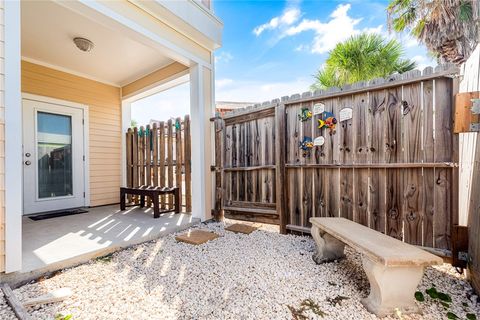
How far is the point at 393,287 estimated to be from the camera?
56.6 inches

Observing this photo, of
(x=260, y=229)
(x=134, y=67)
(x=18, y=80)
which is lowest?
(x=260, y=229)

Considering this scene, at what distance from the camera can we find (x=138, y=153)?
4.93m

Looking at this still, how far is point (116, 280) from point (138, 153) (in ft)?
11.3

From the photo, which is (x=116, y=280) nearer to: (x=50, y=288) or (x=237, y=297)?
(x=50, y=288)

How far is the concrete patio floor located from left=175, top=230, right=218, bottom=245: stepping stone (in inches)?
12.0

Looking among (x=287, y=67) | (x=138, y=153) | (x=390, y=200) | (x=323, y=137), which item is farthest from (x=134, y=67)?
(x=287, y=67)

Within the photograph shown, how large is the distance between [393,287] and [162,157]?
158 inches

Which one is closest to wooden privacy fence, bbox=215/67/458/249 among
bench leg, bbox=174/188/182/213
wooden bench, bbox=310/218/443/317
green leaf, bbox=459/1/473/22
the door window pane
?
wooden bench, bbox=310/218/443/317

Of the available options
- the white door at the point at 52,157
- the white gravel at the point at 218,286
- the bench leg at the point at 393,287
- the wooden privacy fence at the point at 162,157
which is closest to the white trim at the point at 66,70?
the white door at the point at 52,157

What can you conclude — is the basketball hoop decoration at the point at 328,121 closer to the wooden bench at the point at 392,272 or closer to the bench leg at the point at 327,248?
the bench leg at the point at 327,248

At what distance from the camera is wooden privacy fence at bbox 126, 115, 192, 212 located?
4062mm

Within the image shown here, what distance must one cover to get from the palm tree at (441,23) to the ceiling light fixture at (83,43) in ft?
22.4

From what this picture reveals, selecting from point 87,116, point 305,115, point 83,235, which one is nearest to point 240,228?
point 305,115

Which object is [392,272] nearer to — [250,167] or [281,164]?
[281,164]
